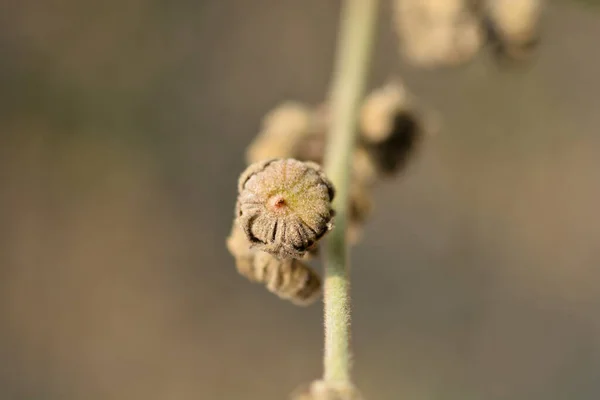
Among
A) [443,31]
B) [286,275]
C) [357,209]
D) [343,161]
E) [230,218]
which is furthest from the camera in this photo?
[230,218]

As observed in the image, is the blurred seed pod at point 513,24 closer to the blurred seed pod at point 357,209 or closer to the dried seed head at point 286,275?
the blurred seed pod at point 357,209

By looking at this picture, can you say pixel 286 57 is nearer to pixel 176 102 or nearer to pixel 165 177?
pixel 176 102

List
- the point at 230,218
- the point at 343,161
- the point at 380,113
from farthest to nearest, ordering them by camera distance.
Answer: the point at 230,218 → the point at 380,113 → the point at 343,161

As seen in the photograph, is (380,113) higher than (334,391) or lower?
higher

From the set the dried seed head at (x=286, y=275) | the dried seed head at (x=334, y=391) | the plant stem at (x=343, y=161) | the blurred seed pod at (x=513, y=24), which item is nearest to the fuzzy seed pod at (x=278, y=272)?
the dried seed head at (x=286, y=275)

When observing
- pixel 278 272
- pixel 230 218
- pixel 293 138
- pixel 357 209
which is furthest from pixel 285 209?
pixel 230 218

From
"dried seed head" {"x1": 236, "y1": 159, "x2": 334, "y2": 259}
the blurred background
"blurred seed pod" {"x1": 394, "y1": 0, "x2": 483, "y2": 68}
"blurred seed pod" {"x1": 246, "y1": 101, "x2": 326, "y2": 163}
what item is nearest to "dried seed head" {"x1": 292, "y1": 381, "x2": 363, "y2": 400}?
"dried seed head" {"x1": 236, "y1": 159, "x2": 334, "y2": 259}

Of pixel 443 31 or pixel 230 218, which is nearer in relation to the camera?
pixel 443 31

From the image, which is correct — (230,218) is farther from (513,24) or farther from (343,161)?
(343,161)
